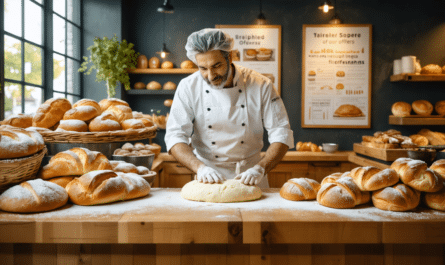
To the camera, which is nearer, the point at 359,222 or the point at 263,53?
the point at 359,222

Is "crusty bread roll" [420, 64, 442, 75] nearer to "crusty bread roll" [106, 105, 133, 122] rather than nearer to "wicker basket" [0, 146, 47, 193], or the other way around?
"crusty bread roll" [106, 105, 133, 122]

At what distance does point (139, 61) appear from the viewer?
170 inches

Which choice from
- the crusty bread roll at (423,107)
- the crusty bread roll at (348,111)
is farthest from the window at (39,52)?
the crusty bread roll at (423,107)

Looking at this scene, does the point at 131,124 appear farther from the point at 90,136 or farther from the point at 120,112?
the point at 90,136

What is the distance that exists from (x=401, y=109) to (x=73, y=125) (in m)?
3.82

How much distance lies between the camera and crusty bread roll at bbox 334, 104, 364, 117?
4.34 metres

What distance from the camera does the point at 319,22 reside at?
436 cm

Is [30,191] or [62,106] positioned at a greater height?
[62,106]

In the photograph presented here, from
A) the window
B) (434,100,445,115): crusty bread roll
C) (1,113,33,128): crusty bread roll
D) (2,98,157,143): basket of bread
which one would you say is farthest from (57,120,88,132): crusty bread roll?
(434,100,445,115): crusty bread roll

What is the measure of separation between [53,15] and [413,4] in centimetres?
447

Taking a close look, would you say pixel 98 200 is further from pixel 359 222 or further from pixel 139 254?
pixel 359 222

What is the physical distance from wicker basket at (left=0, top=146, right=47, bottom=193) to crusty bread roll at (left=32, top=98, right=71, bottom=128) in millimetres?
881

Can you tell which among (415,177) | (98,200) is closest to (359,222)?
(415,177)

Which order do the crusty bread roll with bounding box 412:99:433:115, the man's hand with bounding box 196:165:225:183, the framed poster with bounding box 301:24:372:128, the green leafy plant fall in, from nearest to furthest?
the man's hand with bounding box 196:165:225:183
the green leafy plant
the crusty bread roll with bounding box 412:99:433:115
the framed poster with bounding box 301:24:372:128
